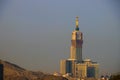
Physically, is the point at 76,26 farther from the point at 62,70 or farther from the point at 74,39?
the point at 62,70

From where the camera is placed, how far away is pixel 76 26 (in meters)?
178

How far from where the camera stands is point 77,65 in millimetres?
160750

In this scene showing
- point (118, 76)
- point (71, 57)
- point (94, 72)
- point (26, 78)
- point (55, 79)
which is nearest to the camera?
point (118, 76)

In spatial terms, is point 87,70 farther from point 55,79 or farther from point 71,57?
point 55,79

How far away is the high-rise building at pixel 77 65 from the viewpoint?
155 metres

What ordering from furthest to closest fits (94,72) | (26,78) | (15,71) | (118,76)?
(94,72), (15,71), (26,78), (118,76)

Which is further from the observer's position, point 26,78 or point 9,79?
point 26,78

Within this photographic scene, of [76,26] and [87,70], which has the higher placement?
[76,26]

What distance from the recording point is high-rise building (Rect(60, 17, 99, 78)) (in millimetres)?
155250

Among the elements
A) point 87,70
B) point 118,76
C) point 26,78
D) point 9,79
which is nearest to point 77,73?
point 87,70

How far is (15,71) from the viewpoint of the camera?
136m

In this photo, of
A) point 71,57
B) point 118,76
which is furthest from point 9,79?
point 118,76

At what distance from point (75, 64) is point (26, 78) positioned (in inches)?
1624

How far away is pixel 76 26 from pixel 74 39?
15.8 ft
